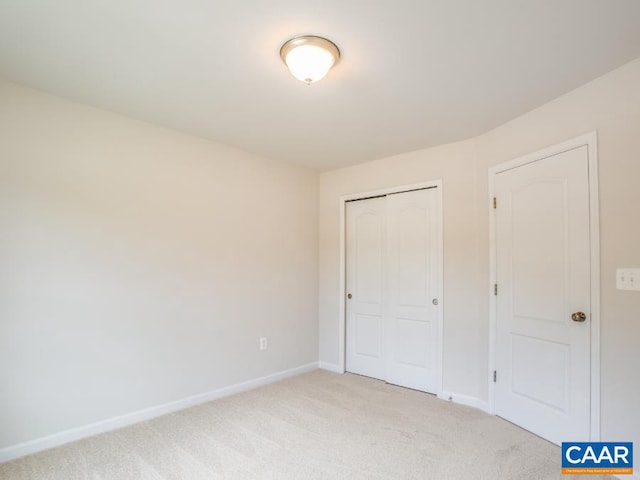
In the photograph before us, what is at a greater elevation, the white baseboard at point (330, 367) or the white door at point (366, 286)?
the white door at point (366, 286)

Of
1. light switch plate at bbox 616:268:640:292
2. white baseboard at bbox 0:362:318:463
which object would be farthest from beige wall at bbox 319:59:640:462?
white baseboard at bbox 0:362:318:463

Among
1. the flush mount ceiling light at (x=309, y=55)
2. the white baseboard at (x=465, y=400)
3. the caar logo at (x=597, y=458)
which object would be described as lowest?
the white baseboard at (x=465, y=400)

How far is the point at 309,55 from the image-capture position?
6.32 ft

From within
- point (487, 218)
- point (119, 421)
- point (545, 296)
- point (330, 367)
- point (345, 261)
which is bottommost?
point (330, 367)

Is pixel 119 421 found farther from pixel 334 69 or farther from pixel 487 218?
pixel 487 218

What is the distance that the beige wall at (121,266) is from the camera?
7.81 ft

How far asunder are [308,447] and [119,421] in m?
1.50

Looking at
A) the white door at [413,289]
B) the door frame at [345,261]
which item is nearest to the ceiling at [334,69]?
the door frame at [345,261]

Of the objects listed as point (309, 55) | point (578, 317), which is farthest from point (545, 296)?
point (309, 55)

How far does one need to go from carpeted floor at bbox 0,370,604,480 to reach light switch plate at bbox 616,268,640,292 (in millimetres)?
1205

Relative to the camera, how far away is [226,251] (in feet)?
11.6

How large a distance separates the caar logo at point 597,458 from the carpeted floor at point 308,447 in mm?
94

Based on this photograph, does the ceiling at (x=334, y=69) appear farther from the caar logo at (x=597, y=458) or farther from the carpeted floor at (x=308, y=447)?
the carpeted floor at (x=308, y=447)

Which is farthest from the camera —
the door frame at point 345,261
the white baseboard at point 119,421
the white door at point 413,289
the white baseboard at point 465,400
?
the white door at point 413,289
